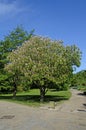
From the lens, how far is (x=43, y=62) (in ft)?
127

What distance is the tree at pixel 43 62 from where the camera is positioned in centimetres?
3850

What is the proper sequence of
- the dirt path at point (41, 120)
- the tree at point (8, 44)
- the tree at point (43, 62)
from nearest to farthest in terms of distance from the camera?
1. the dirt path at point (41, 120)
2. the tree at point (43, 62)
3. the tree at point (8, 44)

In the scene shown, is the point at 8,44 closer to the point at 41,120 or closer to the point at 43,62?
the point at 43,62

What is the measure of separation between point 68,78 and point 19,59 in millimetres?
7602

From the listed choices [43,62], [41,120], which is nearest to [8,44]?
[43,62]

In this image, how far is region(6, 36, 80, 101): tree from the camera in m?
38.5

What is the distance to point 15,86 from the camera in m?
51.0

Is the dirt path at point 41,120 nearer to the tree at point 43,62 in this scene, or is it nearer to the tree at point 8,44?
the tree at point 43,62

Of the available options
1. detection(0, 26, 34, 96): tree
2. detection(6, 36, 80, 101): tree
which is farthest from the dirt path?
detection(0, 26, 34, 96): tree

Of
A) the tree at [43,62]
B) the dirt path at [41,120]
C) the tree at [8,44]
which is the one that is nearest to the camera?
the dirt path at [41,120]

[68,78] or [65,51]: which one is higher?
[65,51]

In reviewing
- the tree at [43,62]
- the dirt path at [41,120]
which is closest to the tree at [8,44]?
the tree at [43,62]

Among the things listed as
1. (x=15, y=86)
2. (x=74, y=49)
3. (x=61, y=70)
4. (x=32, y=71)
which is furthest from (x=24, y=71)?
(x=15, y=86)

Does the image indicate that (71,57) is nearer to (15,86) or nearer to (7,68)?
(7,68)
